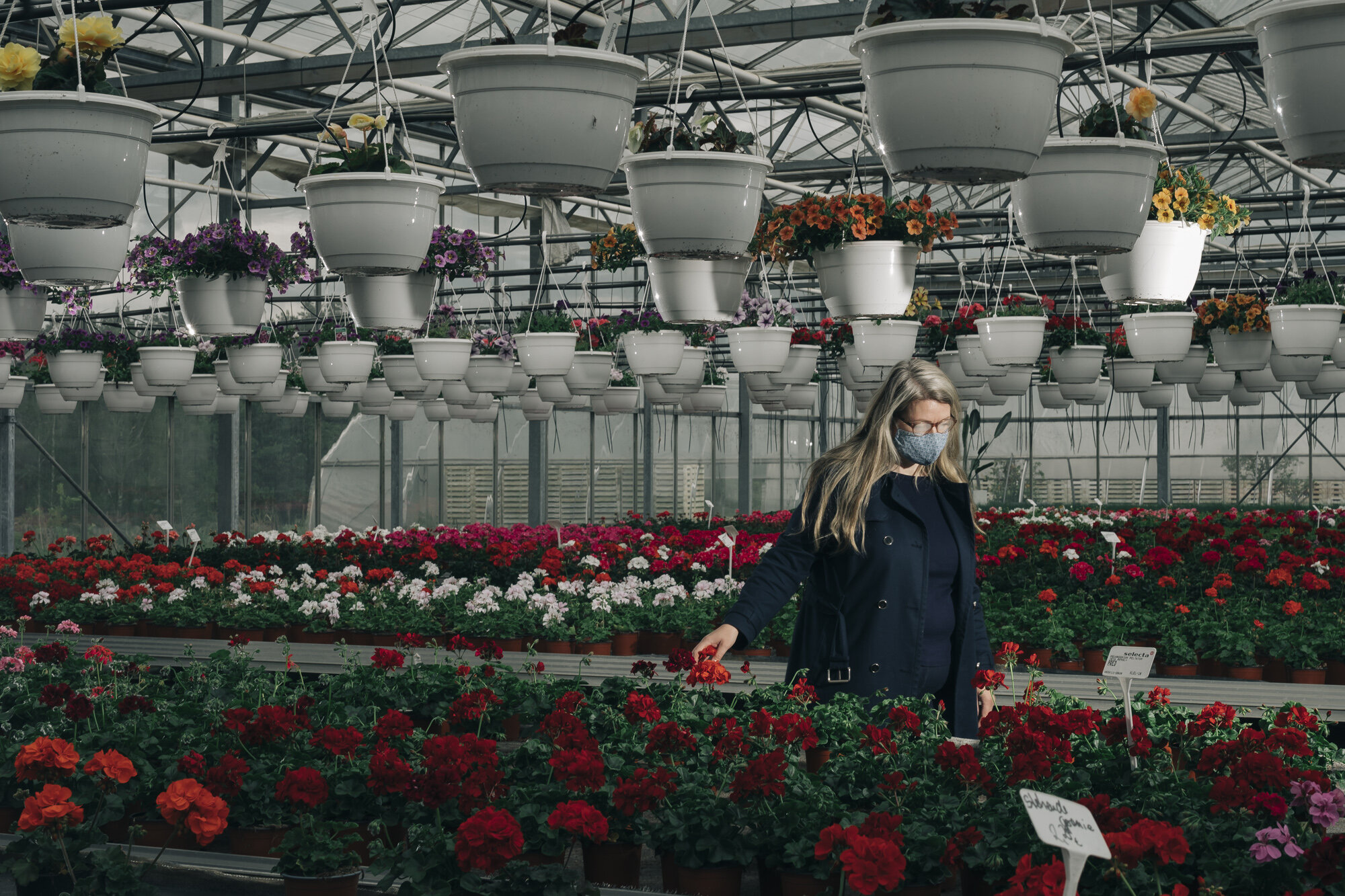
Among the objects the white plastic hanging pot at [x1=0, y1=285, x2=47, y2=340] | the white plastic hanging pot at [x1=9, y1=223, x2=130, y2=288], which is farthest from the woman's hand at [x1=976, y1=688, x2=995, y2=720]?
the white plastic hanging pot at [x1=0, y1=285, x2=47, y2=340]

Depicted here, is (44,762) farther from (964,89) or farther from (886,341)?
(886,341)

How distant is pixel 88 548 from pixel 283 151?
17.2ft

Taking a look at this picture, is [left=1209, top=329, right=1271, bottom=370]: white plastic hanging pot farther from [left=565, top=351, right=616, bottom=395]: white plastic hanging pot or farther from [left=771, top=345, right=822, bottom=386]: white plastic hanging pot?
[left=565, top=351, right=616, bottom=395]: white plastic hanging pot

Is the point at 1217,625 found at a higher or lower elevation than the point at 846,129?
lower

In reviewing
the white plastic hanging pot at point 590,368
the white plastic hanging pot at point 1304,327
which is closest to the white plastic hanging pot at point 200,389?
the white plastic hanging pot at point 590,368

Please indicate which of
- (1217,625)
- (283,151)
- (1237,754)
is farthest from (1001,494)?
(1237,754)

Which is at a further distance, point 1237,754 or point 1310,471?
point 1310,471

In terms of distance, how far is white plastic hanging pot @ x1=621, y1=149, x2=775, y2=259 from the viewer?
7.54 ft

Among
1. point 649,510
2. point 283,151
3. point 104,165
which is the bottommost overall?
point 649,510

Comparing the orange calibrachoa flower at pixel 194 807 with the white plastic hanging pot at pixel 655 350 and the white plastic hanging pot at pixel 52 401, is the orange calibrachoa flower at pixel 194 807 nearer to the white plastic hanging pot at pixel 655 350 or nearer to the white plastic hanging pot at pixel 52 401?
the white plastic hanging pot at pixel 655 350

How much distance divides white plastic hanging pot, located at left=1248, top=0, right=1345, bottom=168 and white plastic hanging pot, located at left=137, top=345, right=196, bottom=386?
19.7 feet

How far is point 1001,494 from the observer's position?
79.6ft

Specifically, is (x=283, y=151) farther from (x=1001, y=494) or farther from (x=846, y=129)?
(x=1001, y=494)

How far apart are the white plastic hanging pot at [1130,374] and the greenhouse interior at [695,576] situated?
2 centimetres
